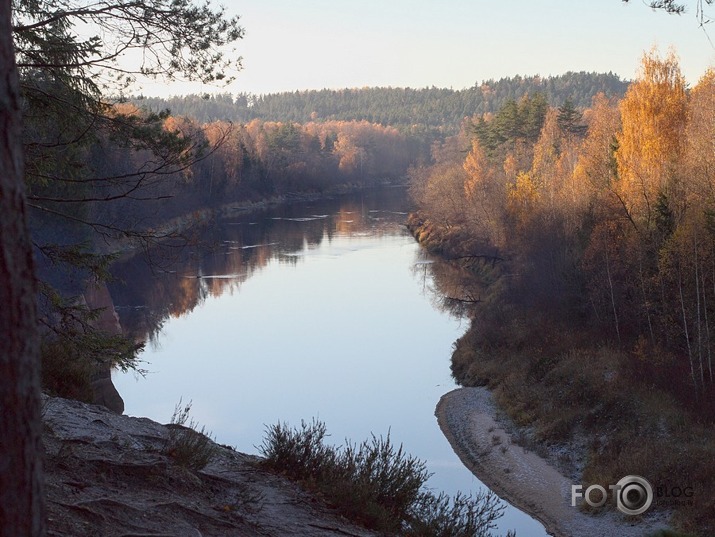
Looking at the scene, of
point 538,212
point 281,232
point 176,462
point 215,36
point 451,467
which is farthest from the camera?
point 281,232

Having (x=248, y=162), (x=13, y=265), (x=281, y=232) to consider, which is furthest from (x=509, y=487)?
(x=248, y=162)

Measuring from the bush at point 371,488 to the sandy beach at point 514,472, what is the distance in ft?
17.6

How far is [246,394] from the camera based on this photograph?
2367cm

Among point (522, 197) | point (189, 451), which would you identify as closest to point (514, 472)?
point (189, 451)

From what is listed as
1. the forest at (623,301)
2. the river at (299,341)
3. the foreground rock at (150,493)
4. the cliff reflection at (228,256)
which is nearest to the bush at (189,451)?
the foreground rock at (150,493)

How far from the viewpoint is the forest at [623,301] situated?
17641mm

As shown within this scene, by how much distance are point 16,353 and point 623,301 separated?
2357 cm

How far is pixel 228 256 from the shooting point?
45531 millimetres

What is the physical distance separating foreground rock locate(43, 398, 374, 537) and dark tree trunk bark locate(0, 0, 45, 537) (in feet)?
7.27

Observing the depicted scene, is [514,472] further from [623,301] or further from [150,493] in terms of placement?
[150,493]

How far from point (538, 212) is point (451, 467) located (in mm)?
18575

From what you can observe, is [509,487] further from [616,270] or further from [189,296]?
[189,296]

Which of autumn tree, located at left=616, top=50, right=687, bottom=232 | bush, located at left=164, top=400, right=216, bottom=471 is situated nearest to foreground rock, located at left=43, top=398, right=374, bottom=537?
bush, located at left=164, top=400, right=216, bottom=471

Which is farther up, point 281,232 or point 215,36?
point 215,36
